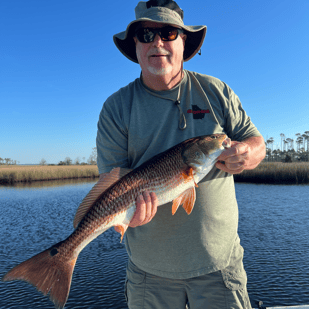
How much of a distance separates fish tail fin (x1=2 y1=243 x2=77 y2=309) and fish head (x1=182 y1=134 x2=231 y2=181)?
1649 millimetres

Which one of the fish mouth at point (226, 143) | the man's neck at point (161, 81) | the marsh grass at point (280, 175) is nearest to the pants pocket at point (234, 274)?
the fish mouth at point (226, 143)

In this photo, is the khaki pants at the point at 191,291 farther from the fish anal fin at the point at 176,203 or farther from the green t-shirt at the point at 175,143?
the fish anal fin at the point at 176,203

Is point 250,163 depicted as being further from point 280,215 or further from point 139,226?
point 280,215

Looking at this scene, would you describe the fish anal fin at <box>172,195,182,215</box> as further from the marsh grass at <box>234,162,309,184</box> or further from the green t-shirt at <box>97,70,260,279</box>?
the marsh grass at <box>234,162,309,184</box>

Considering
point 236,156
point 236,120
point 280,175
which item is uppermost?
point 236,120

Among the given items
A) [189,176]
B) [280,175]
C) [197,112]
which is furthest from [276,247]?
[280,175]

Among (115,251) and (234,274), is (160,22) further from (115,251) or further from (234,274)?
(115,251)

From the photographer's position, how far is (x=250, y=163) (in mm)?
2750

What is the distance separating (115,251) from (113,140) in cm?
1150

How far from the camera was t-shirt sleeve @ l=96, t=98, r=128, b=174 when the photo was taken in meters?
3.16

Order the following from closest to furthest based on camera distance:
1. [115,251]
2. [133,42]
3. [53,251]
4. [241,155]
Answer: [241,155] → [53,251] → [133,42] → [115,251]

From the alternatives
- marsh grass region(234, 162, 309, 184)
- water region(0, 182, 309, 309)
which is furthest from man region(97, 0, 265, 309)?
marsh grass region(234, 162, 309, 184)

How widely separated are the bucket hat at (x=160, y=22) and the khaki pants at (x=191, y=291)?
2.85m

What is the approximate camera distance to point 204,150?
282 centimetres
